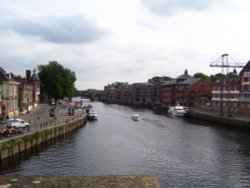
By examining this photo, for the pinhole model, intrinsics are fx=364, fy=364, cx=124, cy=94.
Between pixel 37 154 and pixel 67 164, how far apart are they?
23.6ft

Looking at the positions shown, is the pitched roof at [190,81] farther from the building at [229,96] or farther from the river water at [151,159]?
the river water at [151,159]

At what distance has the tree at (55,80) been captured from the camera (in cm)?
15312

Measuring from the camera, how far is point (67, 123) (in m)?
70.9

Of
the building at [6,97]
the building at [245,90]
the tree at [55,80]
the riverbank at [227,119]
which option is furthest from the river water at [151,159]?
the tree at [55,80]

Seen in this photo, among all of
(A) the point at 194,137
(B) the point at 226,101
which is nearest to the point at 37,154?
(A) the point at 194,137

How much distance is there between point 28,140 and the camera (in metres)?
47.8

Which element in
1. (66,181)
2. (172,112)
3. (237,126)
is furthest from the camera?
(172,112)

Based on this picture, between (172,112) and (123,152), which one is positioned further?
(172,112)

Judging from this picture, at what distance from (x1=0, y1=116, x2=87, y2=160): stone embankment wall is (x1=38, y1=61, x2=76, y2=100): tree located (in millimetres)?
86301

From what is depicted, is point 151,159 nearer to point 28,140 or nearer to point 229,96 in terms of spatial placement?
point 28,140

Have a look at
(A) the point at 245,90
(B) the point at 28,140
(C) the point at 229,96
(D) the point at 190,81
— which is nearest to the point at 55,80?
(D) the point at 190,81

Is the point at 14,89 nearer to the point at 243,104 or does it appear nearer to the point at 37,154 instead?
the point at 37,154

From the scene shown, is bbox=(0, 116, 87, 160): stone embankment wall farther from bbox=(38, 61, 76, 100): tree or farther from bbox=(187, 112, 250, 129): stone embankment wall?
bbox=(38, 61, 76, 100): tree

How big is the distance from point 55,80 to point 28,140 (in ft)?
353
